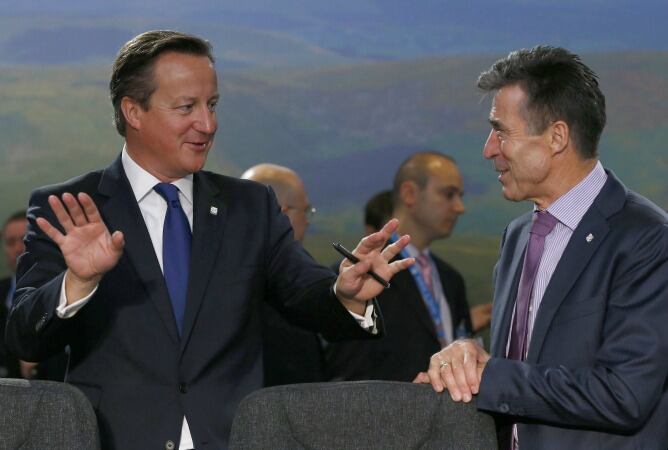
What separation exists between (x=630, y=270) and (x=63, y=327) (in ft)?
3.98

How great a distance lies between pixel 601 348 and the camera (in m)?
2.46

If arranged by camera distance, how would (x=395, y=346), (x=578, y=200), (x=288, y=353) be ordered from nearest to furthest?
(x=578, y=200) < (x=288, y=353) < (x=395, y=346)

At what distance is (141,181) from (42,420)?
75cm

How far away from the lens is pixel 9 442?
227cm

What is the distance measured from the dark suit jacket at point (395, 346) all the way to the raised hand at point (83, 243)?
2003mm

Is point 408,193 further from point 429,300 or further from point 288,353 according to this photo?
point 288,353

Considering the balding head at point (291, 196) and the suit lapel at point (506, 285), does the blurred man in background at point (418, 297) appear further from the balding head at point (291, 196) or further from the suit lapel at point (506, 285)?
the suit lapel at point (506, 285)

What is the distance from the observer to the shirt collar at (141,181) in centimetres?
283

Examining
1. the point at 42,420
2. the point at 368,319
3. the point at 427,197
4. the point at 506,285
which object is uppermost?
the point at 506,285

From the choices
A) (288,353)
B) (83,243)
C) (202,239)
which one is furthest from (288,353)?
(83,243)

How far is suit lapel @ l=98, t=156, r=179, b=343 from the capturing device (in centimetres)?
269

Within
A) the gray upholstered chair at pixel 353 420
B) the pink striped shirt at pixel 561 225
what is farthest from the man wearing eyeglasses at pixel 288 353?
the gray upholstered chair at pixel 353 420

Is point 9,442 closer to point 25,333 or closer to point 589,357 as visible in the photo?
point 25,333

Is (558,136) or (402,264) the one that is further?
(558,136)
